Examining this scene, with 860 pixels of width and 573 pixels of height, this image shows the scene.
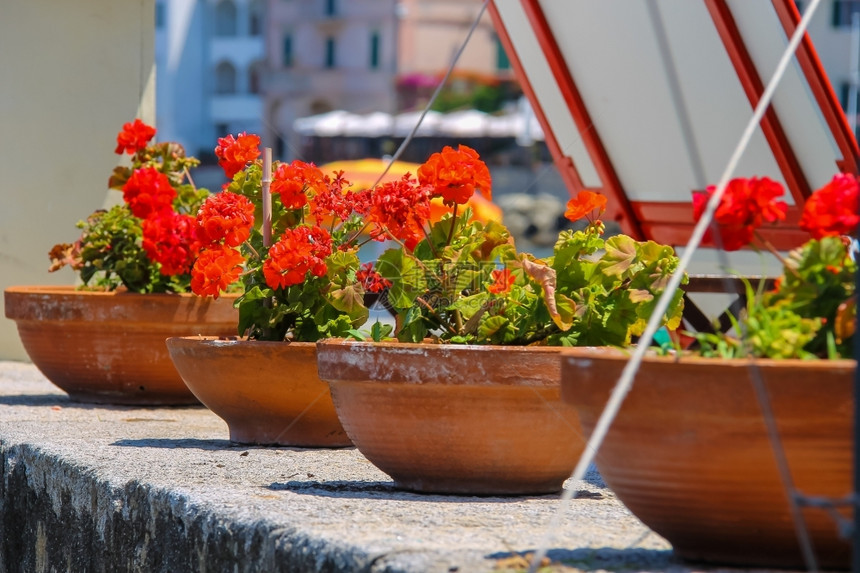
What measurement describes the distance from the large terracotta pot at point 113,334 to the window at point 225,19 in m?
57.4

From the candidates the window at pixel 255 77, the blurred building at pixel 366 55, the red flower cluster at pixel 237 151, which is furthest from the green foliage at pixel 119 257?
the window at pixel 255 77

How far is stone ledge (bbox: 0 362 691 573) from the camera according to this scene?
99.7 inches

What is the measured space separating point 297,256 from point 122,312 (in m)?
1.46

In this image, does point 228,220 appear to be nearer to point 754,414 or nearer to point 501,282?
point 501,282

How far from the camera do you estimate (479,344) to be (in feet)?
10.9

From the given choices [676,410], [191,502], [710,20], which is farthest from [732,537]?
[710,20]

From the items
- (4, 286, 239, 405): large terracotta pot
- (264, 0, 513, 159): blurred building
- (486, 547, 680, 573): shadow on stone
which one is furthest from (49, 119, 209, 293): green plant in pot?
(264, 0, 513, 159): blurred building

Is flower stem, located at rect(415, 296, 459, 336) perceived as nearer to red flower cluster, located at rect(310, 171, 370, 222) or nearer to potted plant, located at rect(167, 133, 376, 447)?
potted plant, located at rect(167, 133, 376, 447)

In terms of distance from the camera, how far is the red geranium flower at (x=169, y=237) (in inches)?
172

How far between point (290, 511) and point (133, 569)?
1.96ft

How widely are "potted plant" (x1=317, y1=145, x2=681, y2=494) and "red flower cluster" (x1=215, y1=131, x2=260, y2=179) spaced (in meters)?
0.93

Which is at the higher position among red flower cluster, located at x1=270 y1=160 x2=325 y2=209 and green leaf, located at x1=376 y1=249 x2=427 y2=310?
red flower cluster, located at x1=270 y1=160 x2=325 y2=209

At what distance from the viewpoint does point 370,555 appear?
2420 mm

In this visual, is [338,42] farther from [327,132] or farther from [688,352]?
[688,352]
